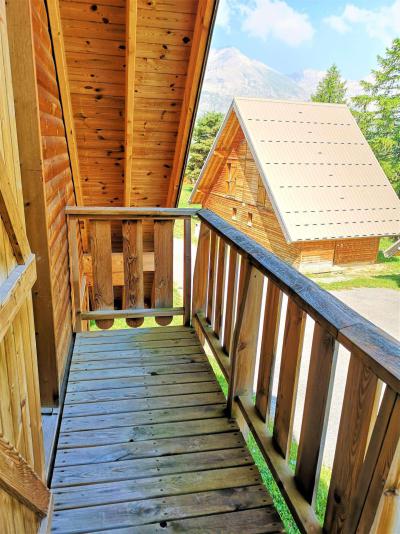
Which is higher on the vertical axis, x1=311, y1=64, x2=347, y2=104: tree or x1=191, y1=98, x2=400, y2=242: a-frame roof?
x1=311, y1=64, x2=347, y2=104: tree

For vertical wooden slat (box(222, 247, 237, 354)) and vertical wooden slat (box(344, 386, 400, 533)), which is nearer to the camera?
vertical wooden slat (box(344, 386, 400, 533))

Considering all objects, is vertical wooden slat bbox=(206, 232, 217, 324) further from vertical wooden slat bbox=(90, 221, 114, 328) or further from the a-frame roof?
the a-frame roof

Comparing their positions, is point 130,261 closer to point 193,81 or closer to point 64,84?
point 64,84

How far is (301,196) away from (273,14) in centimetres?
12880

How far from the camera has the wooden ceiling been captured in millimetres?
2691

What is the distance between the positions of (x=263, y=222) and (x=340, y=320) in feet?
40.1

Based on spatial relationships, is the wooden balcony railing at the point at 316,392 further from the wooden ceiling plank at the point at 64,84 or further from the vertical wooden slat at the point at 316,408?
the wooden ceiling plank at the point at 64,84

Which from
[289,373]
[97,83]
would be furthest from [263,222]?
[289,373]

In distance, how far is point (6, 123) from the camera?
112 centimetres

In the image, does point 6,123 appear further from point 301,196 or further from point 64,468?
point 301,196

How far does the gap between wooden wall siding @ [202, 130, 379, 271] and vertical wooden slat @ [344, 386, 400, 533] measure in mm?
11385

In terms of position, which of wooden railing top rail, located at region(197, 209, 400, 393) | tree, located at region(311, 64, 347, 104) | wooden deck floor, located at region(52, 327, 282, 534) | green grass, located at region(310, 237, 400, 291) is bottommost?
green grass, located at region(310, 237, 400, 291)

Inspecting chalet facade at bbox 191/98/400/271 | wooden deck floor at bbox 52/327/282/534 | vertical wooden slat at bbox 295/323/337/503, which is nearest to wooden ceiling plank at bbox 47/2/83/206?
wooden deck floor at bbox 52/327/282/534

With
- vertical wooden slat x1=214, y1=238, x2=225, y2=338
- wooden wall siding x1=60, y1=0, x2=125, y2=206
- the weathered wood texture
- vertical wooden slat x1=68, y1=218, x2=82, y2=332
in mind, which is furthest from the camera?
vertical wooden slat x1=68, y1=218, x2=82, y2=332
